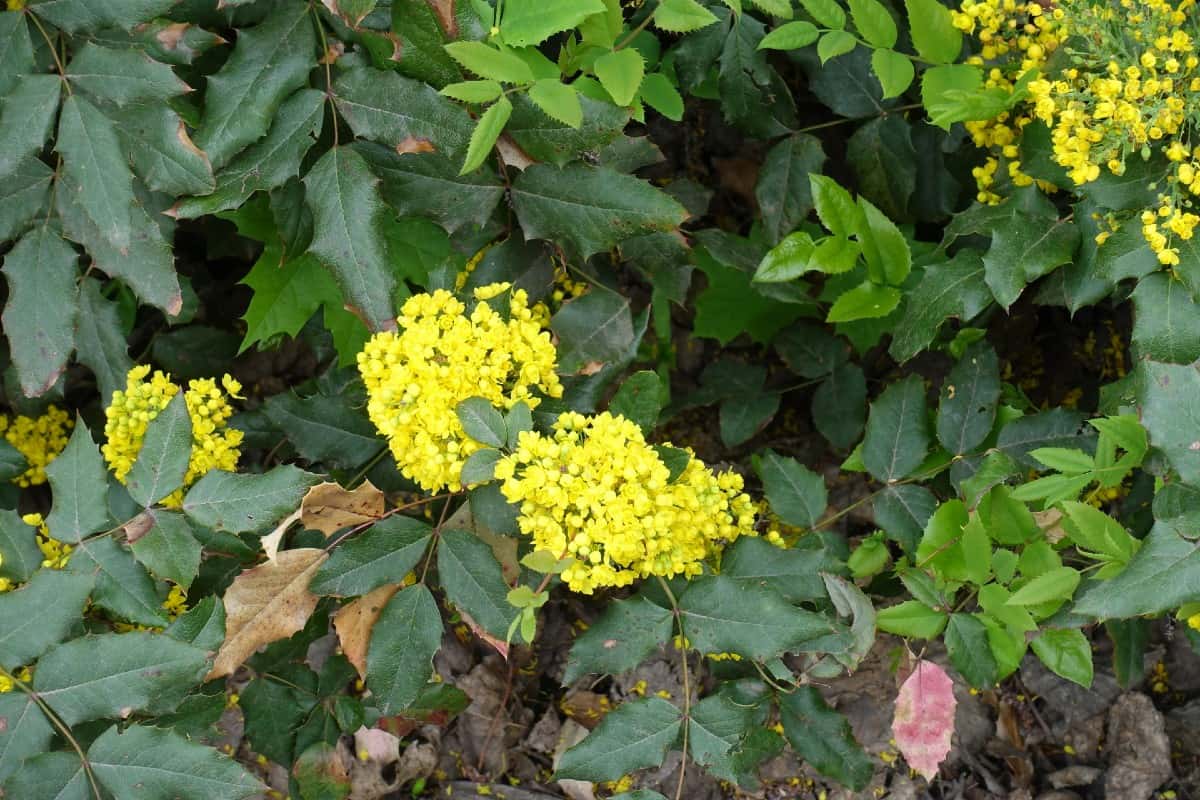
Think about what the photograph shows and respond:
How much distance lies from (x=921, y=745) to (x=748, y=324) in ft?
4.25

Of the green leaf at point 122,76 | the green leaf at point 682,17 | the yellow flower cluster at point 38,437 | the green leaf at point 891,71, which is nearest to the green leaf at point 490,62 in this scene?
the green leaf at point 682,17

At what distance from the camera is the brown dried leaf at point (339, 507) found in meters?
1.88

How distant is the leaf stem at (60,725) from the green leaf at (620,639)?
77 cm

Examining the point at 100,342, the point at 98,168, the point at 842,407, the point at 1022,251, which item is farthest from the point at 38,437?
the point at 1022,251

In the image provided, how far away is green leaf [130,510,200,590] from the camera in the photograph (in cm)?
184

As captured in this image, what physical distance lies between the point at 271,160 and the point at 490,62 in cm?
51

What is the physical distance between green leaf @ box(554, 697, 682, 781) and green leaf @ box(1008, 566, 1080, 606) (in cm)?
63

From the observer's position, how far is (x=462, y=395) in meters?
1.78

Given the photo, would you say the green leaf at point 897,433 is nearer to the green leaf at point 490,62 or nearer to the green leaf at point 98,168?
the green leaf at point 490,62

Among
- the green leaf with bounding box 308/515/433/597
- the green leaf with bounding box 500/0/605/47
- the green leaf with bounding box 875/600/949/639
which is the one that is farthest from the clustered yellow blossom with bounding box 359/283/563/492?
the green leaf with bounding box 875/600/949/639

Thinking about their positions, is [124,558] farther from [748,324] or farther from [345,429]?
[748,324]

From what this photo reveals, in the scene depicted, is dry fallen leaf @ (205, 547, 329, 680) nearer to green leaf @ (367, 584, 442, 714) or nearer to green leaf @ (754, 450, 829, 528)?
green leaf @ (367, 584, 442, 714)

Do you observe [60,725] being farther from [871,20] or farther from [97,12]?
[871,20]

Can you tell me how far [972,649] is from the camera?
1944mm
